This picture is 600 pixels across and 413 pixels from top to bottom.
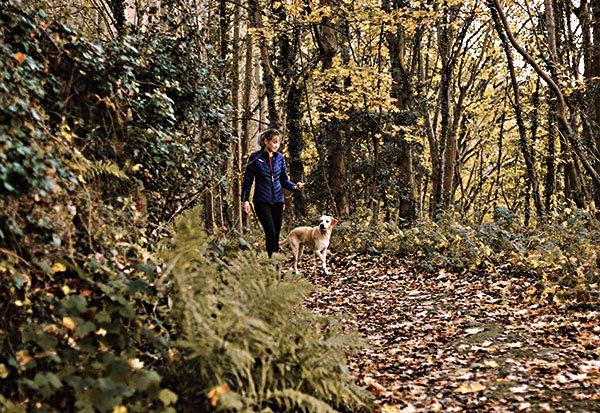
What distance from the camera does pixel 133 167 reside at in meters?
5.43

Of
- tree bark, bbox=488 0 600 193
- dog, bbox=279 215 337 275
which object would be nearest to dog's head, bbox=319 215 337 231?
dog, bbox=279 215 337 275

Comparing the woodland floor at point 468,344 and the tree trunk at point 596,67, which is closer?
the woodland floor at point 468,344

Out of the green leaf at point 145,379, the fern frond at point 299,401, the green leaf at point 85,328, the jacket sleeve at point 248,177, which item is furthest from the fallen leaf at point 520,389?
Result: the jacket sleeve at point 248,177

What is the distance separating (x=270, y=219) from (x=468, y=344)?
3.91m

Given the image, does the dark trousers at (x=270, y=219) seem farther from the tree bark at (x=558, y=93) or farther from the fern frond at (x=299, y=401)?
the tree bark at (x=558, y=93)

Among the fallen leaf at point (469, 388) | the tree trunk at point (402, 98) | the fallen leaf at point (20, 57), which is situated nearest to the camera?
the fallen leaf at point (20, 57)

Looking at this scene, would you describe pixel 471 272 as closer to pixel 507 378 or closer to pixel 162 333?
pixel 507 378

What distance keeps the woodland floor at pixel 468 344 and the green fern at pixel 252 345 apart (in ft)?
2.53

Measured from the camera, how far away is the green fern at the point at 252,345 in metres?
3.63

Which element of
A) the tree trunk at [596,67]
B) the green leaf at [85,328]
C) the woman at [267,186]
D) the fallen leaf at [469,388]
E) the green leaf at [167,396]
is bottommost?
the fallen leaf at [469,388]

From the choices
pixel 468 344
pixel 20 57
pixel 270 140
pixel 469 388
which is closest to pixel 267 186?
pixel 270 140

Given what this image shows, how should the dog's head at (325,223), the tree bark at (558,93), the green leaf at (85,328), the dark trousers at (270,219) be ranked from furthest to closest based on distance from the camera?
1. the tree bark at (558,93)
2. the dog's head at (325,223)
3. the dark trousers at (270,219)
4. the green leaf at (85,328)

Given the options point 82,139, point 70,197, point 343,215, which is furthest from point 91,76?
point 343,215

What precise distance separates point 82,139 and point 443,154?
14696 mm
